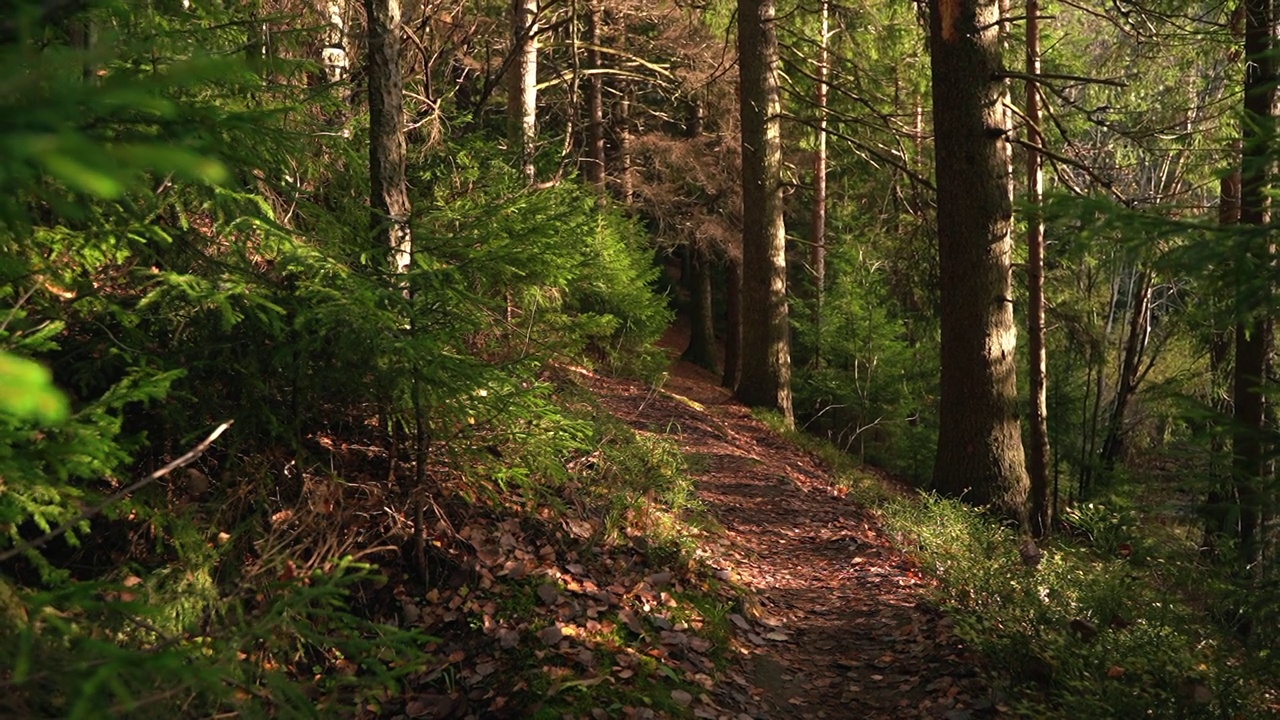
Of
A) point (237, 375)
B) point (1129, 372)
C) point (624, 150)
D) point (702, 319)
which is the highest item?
point (624, 150)

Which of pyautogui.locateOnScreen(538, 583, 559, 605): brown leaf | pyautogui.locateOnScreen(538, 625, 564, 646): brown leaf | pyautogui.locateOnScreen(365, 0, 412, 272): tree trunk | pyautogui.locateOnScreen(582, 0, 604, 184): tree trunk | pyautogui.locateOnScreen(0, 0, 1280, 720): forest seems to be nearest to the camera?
pyautogui.locateOnScreen(0, 0, 1280, 720): forest

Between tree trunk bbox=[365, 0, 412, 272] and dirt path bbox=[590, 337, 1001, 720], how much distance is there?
Result: 10.6 ft

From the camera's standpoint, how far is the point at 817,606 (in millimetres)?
7074

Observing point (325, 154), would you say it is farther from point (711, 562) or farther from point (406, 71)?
point (711, 562)

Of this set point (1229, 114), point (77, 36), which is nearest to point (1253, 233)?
point (77, 36)

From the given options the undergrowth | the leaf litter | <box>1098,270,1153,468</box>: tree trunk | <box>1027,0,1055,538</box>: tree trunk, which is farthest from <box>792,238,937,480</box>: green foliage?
the leaf litter

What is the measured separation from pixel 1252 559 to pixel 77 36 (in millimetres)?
6838

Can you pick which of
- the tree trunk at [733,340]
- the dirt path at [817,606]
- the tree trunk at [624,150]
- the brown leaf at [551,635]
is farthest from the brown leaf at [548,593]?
the tree trunk at [733,340]

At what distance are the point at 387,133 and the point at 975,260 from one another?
250 inches

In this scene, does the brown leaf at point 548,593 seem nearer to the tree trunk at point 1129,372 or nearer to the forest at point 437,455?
the forest at point 437,455

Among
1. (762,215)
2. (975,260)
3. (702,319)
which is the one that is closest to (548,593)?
(975,260)

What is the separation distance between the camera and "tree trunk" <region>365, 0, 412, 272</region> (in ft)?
16.5

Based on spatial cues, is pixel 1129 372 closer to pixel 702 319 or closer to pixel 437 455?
pixel 437 455

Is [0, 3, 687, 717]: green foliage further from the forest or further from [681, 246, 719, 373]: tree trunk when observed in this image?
[681, 246, 719, 373]: tree trunk
